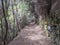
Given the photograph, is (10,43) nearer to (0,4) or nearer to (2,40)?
(2,40)

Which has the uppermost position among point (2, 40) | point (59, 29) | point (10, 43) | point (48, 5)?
point (48, 5)

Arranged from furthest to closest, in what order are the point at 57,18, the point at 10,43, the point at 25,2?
1. the point at 25,2
2. the point at 10,43
3. the point at 57,18

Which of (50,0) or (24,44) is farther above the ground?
(50,0)

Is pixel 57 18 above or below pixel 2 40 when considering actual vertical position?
above

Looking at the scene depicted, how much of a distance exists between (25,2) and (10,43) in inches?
279

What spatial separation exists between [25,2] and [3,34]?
7.77 metres

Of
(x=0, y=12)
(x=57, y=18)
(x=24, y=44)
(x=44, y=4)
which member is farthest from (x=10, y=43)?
(x=57, y=18)

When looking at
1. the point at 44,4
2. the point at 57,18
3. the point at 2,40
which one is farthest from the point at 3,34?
the point at 57,18

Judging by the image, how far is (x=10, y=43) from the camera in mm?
8523

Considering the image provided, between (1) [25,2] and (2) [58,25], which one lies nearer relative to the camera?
(2) [58,25]

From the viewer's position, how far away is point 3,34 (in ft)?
24.6

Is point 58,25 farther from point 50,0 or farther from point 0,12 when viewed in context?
point 0,12

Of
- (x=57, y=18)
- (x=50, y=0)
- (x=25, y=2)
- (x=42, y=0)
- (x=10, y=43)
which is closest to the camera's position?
(x=57, y=18)

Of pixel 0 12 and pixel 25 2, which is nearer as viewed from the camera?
pixel 0 12
